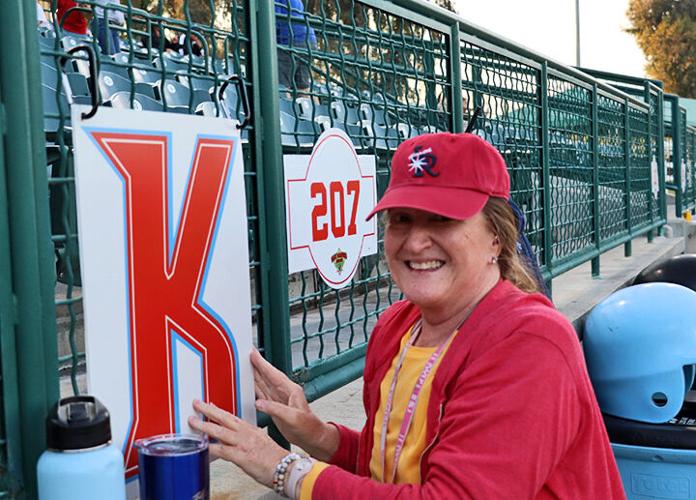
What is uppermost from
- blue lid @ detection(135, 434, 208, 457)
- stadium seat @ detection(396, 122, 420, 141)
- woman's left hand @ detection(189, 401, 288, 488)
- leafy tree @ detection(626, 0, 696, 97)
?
leafy tree @ detection(626, 0, 696, 97)

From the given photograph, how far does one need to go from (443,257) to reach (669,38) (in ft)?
172

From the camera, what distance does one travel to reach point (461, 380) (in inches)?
71.7

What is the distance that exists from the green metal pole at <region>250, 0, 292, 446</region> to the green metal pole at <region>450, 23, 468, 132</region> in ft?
4.93

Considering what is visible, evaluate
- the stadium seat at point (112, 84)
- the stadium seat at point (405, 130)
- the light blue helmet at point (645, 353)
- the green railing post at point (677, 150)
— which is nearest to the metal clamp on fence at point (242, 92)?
the stadium seat at point (405, 130)

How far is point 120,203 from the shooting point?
1.83m

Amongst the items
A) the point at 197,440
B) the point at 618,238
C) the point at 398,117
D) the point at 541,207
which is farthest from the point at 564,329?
the point at 618,238

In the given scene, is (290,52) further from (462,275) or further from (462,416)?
(462,416)

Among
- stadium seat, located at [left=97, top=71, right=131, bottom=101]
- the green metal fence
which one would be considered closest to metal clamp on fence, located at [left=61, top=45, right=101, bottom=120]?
the green metal fence

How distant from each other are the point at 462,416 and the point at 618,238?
683 centimetres

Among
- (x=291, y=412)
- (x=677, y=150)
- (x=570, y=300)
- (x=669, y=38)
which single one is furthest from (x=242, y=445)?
(x=669, y=38)

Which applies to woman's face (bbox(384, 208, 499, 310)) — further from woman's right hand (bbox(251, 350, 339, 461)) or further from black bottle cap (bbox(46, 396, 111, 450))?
black bottle cap (bbox(46, 396, 111, 450))

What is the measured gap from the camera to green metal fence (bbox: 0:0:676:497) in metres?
1.65

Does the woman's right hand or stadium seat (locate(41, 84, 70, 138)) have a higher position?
stadium seat (locate(41, 84, 70, 138))

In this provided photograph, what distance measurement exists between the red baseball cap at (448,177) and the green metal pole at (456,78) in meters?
1.94
